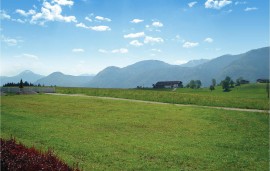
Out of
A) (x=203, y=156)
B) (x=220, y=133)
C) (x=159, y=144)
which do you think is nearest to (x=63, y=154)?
(x=159, y=144)

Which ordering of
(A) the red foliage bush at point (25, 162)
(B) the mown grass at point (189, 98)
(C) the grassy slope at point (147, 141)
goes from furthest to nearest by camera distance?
1. (B) the mown grass at point (189, 98)
2. (C) the grassy slope at point (147, 141)
3. (A) the red foliage bush at point (25, 162)

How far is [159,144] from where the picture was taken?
1934 centimetres

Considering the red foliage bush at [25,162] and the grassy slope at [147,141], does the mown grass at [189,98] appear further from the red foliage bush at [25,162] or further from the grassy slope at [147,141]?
the red foliage bush at [25,162]

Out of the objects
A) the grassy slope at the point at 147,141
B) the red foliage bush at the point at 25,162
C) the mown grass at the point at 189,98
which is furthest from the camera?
the mown grass at the point at 189,98

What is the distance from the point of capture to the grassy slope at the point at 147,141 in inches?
607

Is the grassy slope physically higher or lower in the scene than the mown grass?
lower

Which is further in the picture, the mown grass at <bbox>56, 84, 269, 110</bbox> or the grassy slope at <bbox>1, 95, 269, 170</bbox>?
the mown grass at <bbox>56, 84, 269, 110</bbox>

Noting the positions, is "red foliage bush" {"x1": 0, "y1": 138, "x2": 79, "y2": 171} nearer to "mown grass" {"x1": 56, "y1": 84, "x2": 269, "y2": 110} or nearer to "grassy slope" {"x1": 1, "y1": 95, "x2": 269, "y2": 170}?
"grassy slope" {"x1": 1, "y1": 95, "x2": 269, "y2": 170}

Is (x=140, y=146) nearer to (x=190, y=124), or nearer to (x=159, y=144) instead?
(x=159, y=144)

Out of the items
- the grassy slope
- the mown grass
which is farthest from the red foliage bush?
the mown grass

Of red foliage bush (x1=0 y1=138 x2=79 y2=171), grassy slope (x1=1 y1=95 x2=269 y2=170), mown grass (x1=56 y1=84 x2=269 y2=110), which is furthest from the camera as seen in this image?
mown grass (x1=56 y1=84 x2=269 y2=110)

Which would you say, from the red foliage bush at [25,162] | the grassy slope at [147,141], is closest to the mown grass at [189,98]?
the grassy slope at [147,141]

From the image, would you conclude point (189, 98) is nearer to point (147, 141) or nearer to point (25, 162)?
point (147, 141)

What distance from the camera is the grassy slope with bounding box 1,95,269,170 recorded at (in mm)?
15414
